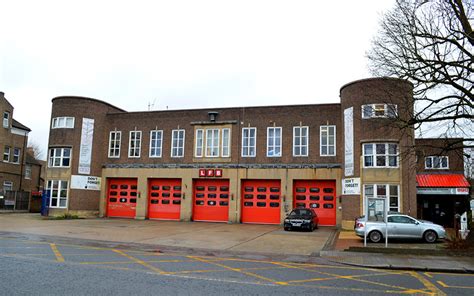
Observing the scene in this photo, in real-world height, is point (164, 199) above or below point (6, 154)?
below

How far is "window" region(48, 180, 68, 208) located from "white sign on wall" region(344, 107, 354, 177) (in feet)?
69.5

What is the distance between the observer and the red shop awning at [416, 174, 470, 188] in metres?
26.4

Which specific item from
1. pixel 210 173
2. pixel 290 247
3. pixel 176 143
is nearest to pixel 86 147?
pixel 176 143

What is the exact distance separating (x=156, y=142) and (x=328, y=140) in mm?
13419

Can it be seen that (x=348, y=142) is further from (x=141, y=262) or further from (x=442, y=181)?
(x=141, y=262)

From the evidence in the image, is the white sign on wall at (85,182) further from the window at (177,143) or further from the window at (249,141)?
the window at (249,141)

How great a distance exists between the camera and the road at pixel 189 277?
7883 millimetres

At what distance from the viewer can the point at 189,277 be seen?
927 cm

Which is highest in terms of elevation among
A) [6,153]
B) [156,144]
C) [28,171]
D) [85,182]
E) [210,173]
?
[156,144]

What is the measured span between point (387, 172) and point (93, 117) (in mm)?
22591

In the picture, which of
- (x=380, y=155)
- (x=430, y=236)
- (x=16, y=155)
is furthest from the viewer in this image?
(x=16, y=155)

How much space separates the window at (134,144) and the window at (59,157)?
469 cm

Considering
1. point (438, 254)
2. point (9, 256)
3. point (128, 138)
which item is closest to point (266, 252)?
point (438, 254)

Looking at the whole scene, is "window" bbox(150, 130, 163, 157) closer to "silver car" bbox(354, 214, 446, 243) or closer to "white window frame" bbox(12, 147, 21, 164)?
"silver car" bbox(354, 214, 446, 243)
